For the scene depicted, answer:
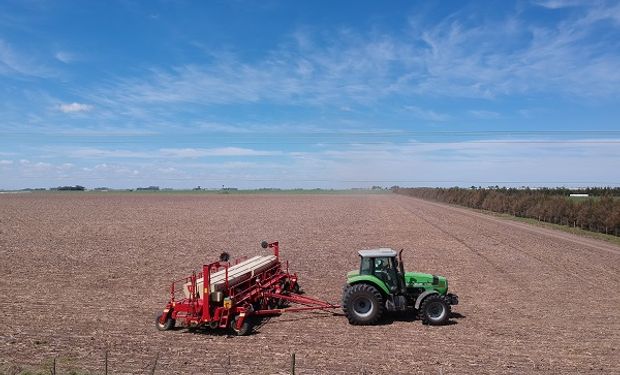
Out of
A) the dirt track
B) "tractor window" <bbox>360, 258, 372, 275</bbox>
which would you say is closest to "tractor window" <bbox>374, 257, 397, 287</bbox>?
"tractor window" <bbox>360, 258, 372, 275</bbox>

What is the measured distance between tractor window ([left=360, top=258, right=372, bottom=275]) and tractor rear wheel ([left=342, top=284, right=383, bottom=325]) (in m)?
0.52

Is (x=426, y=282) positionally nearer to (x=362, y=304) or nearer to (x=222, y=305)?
(x=362, y=304)

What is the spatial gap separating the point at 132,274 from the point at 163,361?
10.6 metres

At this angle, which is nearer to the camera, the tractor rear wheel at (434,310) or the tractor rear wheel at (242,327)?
the tractor rear wheel at (242,327)

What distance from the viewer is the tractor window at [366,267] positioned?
1318 centimetres

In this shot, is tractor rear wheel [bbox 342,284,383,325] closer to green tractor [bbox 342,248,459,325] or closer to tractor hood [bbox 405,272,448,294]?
green tractor [bbox 342,248,459,325]

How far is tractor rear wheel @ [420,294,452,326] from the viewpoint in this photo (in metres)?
12.7

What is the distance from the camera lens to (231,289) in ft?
40.7

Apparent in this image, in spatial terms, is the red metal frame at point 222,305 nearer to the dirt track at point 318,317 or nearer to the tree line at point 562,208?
the dirt track at point 318,317

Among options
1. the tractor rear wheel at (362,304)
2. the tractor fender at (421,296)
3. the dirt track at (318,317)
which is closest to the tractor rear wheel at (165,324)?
the dirt track at (318,317)

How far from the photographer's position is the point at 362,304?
501 inches

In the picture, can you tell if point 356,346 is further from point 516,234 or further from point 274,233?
point 516,234

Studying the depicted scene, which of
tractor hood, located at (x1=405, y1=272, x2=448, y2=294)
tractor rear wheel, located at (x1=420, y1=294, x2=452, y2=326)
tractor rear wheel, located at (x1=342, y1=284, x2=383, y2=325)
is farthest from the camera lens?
tractor hood, located at (x1=405, y1=272, x2=448, y2=294)

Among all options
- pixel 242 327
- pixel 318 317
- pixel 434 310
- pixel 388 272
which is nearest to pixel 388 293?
pixel 388 272
